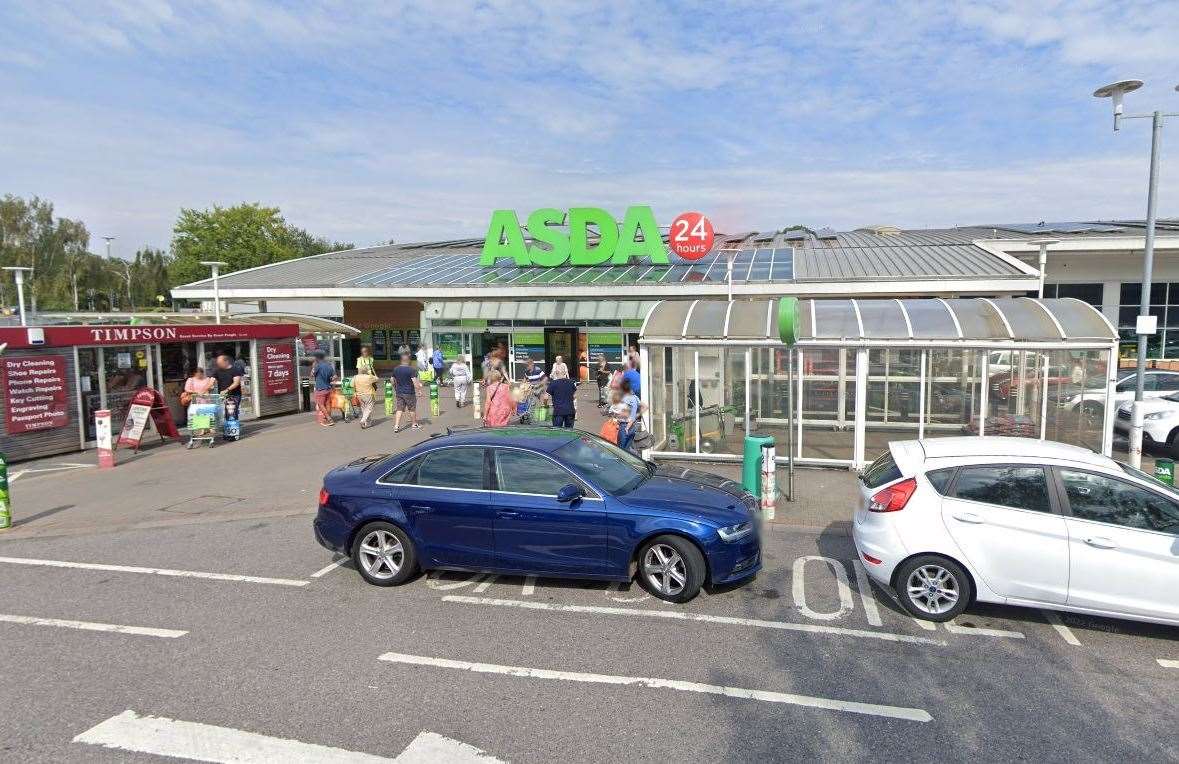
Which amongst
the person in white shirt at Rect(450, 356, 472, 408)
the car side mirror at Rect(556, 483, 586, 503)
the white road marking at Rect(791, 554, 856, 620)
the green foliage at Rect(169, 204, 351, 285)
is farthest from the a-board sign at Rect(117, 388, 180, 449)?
the green foliage at Rect(169, 204, 351, 285)

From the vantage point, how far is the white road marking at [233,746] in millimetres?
3980

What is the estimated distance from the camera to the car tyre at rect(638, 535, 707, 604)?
19.6 feet

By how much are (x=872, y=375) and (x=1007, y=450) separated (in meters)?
5.64

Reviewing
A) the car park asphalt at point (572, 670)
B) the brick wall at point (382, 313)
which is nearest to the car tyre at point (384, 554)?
the car park asphalt at point (572, 670)

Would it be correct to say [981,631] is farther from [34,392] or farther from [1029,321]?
[34,392]

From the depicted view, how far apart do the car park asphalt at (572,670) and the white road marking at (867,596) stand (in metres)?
0.03

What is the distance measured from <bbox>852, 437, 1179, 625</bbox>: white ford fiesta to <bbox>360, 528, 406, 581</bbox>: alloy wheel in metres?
4.25

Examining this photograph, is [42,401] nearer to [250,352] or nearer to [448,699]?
[250,352]

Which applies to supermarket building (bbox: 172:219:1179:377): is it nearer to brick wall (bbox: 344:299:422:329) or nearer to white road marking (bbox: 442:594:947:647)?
brick wall (bbox: 344:299:422:329)

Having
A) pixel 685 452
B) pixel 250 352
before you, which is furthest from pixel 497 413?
pixel 250 352

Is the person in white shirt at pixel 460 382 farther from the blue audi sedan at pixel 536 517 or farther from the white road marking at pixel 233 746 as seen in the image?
the white road marking at pixel 233 746

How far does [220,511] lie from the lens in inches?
379

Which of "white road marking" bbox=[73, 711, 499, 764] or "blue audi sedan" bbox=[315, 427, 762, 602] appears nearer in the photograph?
"white road marking" bbox=[73, 711, 499, 764]

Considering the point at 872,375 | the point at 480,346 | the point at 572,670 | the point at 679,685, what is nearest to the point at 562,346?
the point at 480,346
